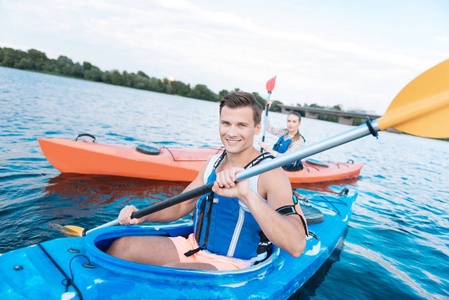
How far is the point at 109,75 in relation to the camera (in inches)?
2429

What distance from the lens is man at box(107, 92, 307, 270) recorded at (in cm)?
183

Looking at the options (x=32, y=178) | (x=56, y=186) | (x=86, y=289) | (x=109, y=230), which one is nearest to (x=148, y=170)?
(x=56, y=186)

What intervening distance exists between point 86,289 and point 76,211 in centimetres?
290

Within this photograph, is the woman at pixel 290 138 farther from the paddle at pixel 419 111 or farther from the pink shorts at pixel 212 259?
the paddle at pixel 419 111

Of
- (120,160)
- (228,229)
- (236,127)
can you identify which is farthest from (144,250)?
(120,160)

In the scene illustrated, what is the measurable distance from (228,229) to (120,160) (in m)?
4.25

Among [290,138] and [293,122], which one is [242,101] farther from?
[290,138]

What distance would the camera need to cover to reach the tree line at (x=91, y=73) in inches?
2147

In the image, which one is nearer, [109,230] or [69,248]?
[69,248]

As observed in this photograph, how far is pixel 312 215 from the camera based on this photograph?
141 inches

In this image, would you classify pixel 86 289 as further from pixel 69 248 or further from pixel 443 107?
pixel 443 107

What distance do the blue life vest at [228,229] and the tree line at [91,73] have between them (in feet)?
184

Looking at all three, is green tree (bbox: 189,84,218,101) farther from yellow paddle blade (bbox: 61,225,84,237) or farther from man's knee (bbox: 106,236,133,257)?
man's knee (bbox: 106,236,133,257)

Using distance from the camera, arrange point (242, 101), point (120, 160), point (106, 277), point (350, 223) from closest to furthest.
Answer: point (106, 277)
point (242, 101)
point (350, 223)
point (120, 160)
